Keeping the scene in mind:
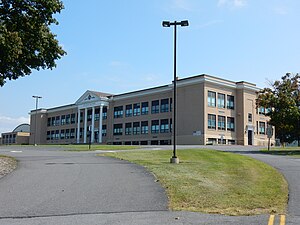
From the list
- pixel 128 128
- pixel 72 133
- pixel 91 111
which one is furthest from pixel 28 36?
pixel 72 133

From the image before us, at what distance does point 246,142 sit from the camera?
223ft

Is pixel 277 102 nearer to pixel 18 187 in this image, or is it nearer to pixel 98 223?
pixel 18 187

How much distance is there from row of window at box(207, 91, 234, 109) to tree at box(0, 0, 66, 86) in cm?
4654

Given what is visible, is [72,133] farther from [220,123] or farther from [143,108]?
[220,123]

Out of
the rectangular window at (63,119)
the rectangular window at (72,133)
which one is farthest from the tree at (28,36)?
the rectangular window at (63,119)

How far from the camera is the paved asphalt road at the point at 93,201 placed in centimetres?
841

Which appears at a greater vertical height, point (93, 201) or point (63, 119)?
point (63, 119)

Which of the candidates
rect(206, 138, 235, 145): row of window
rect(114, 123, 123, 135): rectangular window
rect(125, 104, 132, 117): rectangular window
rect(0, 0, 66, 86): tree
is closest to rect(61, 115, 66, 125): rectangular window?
rect(114, 123, 123, 135): rectangular window

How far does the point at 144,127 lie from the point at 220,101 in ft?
52.7

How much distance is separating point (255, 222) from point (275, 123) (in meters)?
31.4

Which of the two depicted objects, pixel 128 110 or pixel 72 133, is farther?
pixel 72 133

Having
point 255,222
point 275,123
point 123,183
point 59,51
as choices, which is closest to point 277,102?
point 275,123

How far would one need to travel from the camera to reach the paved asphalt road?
8.41 m

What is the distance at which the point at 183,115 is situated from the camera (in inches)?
2670
